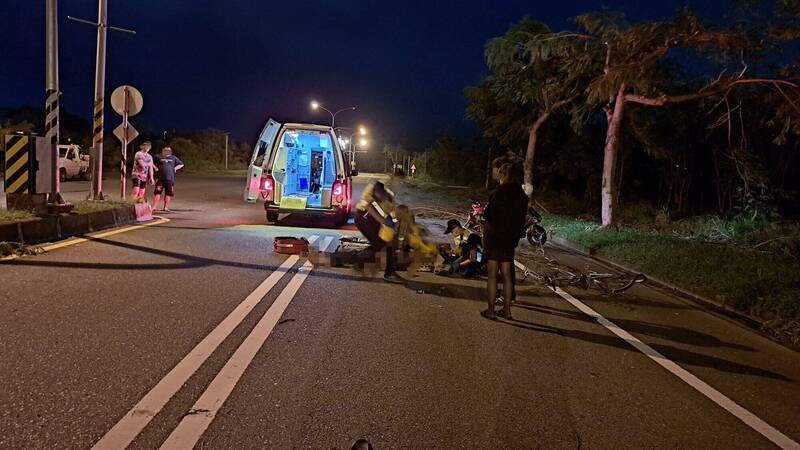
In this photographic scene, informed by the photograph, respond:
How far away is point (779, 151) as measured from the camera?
74.3 ft

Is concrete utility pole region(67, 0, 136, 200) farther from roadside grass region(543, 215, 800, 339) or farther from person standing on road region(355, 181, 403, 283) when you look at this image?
roadside grass region(543, 215, 800, 339)

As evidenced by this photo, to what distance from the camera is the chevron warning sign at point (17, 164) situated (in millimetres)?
10734

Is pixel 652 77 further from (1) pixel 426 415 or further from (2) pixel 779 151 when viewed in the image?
(1) pixel 426 415

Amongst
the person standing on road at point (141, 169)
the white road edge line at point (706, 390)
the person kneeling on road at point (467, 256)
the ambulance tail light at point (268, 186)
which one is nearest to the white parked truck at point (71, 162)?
the person standing on road at point (141, 169)

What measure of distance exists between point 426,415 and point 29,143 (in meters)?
9.68

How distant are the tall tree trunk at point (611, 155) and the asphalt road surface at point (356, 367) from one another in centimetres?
Result: 807

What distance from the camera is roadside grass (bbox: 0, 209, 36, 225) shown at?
31.5 feet

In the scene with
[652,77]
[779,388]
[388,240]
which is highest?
[652,77]

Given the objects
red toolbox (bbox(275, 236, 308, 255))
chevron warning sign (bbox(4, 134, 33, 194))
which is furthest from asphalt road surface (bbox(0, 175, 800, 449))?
chevron warning sign (bbox(4, 134, 33, 194))

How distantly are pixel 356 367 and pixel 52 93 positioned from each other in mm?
9691

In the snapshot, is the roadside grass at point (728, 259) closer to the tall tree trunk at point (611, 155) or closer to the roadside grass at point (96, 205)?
the tall tree trunk at point (611, 155)

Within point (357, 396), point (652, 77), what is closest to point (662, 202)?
point (652, 77)

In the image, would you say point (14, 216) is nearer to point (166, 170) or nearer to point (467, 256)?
point (166, 170)

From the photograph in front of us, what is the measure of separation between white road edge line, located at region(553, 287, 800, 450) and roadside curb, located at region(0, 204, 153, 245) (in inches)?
317
